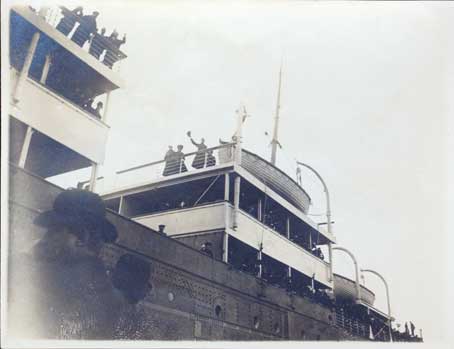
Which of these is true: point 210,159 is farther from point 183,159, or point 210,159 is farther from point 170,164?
point 170,164

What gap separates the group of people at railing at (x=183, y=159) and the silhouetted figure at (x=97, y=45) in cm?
338

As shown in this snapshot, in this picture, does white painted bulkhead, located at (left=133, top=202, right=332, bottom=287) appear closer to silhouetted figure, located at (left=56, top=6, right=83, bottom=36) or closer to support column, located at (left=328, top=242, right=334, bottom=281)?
support column, located at (left=328, top=242, right=334, bottom=281)

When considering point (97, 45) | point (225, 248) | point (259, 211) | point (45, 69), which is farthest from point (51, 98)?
point (259, 211)

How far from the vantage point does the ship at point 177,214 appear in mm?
8078

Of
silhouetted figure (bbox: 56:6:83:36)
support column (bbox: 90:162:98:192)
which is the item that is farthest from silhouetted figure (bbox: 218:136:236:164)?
silhouetted figure (bbox: 56:6:83:36)

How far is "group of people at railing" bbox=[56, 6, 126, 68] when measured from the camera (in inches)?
410

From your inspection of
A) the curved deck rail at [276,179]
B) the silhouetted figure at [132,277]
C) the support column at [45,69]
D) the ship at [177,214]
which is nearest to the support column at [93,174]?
the ship at [177,214]

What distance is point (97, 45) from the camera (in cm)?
1132

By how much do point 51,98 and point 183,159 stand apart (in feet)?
15.4

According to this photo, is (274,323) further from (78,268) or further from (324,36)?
(324,36)

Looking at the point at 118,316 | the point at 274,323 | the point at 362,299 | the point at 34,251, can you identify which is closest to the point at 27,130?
the point at 34,251

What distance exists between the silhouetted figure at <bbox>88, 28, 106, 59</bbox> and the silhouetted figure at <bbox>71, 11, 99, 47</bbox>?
0.66 feet

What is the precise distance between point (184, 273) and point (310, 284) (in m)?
8.89

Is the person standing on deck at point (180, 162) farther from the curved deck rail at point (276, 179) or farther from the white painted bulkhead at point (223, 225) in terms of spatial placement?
the curved deck rail at point (276, 179)
